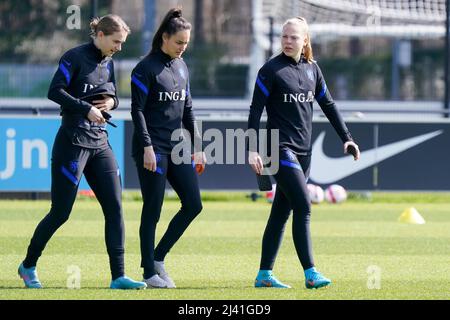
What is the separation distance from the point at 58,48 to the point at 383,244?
50.6 ft

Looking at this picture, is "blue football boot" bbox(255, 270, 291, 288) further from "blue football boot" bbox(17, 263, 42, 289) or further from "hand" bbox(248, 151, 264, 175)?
"blue football boot" bbox(17, 263, 42, 289)

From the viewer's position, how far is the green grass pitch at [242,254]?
358 inches

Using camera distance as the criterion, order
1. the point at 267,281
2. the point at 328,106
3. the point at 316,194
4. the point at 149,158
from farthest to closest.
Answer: the point at 316,194 → the point at 328,106 → the point at 267,281 → the point at 149,158

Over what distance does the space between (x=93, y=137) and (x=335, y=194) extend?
29.3 feet

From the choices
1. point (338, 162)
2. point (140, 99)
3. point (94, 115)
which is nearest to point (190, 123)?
point (140, 99)

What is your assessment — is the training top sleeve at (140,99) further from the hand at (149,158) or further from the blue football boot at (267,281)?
the blue football boot at (267,281)

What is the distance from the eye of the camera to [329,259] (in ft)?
37.6

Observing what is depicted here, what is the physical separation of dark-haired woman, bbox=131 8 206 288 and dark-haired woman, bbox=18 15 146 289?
224mm

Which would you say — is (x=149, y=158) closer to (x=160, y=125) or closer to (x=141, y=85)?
(x=160, y=125)

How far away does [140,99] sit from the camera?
9.08m

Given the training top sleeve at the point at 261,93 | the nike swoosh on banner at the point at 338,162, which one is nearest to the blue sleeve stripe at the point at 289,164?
the training top sleeve at the point at 261,93

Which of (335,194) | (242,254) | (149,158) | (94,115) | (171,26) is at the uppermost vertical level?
(171,26)
